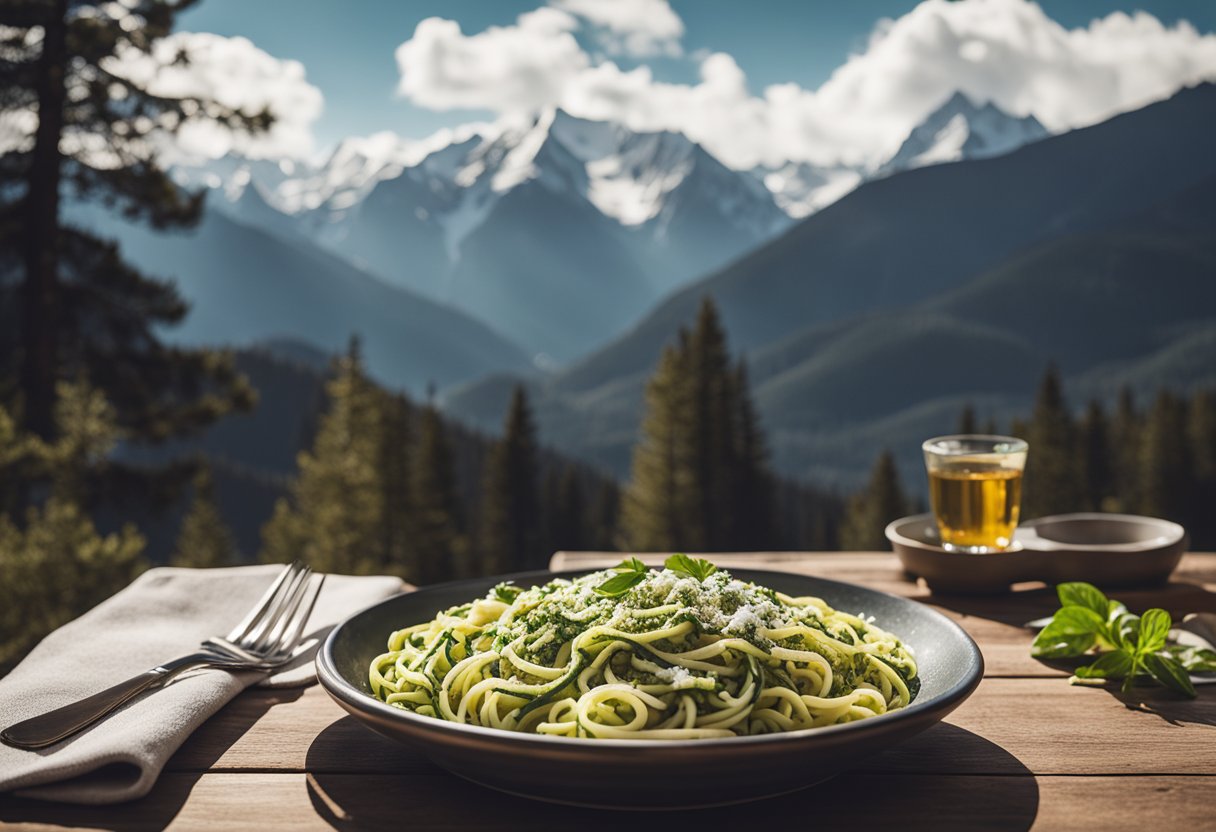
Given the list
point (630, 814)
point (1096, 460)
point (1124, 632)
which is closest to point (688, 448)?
point (1096, 460)

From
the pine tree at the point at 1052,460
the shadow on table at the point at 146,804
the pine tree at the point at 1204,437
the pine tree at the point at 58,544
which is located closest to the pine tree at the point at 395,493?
the pine tree at the point at 58,544

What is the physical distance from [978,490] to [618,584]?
1587 millimetres

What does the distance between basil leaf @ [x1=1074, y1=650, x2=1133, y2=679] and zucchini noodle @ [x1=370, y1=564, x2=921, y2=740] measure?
45cm

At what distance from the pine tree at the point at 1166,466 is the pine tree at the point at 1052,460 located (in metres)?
6.07

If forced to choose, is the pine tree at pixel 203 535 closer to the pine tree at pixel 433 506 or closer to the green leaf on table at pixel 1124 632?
the pine tree at pixel 433 506

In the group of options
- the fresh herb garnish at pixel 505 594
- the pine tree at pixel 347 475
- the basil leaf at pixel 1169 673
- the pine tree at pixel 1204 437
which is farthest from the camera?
the pine tree at pixel 1204 437

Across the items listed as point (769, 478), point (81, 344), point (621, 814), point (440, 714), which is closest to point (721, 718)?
point (621, 814)

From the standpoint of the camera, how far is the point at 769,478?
1854 inches

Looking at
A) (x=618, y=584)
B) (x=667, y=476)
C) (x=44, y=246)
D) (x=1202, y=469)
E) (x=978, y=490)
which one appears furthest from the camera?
(x=1202, y=469)

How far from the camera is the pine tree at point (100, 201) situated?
14.9 meters

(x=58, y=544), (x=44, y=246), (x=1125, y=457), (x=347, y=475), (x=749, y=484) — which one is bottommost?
(x=1125, y=457)

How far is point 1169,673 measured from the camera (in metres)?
1.99

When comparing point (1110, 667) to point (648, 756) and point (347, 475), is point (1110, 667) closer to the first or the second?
point (648, 756)

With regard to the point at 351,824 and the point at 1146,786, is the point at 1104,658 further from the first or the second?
the point at 351,824
